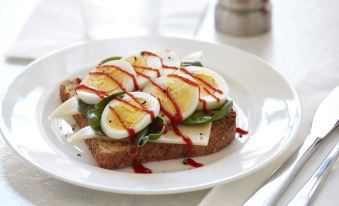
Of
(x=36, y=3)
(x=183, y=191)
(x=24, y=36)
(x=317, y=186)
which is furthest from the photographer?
(x=36, y=3)

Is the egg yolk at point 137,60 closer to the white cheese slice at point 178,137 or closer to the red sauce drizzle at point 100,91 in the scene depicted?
the red sauce drizzle at point 100,91

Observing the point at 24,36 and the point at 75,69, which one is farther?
the point at 24,36

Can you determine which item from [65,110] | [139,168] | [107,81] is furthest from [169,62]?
[139,168]

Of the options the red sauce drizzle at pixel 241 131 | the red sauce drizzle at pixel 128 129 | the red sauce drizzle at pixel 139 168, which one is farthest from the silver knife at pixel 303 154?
the red sauce drizzle at pixel 128 129

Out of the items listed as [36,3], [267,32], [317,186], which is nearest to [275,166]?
[317,186]

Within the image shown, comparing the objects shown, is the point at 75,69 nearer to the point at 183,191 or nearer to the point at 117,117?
the point at 117,117

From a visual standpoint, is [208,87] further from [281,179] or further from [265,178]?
[281,179]
